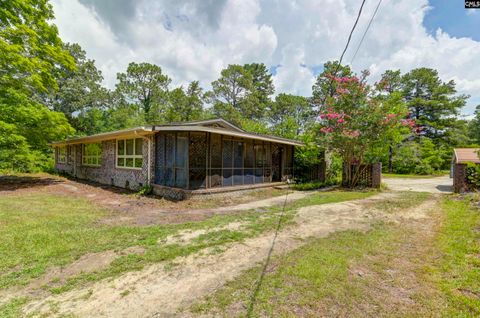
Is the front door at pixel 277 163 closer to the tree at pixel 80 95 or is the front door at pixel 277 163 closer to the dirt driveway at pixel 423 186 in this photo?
the dirt driveway at pixel 423 186

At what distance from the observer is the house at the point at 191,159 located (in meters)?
8.79

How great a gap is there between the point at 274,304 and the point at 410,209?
23.2ft

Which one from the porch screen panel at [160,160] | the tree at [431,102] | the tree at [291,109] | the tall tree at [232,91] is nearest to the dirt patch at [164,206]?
the porch screen panel at [160,160]

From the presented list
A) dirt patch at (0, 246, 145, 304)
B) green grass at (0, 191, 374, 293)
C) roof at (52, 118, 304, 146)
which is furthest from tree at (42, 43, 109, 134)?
dirt patch at (0, 246, 145, 304)

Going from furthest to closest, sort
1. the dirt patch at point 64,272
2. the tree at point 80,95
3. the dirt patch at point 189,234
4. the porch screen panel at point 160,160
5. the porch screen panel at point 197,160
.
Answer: the tree at point 80,95
the porch screen panel at point 160,160
the porch screen panel at point 197,160
the dirt patch at point 189,234
the dirt patch at point 64,272

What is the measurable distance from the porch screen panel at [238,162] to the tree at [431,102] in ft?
88.8

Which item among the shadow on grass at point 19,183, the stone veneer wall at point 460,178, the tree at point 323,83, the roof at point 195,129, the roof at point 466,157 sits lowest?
the shadow on grass at point 19,183

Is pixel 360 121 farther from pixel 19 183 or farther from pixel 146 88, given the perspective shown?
pixel 146 88

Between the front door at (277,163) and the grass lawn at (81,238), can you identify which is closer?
the grass lawn at (81,238)

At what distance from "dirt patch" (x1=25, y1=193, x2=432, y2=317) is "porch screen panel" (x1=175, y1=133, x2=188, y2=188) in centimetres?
483

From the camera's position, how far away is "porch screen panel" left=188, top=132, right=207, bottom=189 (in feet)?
28.8

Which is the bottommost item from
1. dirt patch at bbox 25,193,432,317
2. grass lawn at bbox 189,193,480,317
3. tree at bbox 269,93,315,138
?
dirt patch at bbox 25,193,432,317

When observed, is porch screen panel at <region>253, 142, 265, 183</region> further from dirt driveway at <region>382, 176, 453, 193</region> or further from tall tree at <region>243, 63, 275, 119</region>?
tall tree at <region>243, 63, 275, 119</region>

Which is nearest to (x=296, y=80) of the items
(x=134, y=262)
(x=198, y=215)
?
(x=198, y=215)
